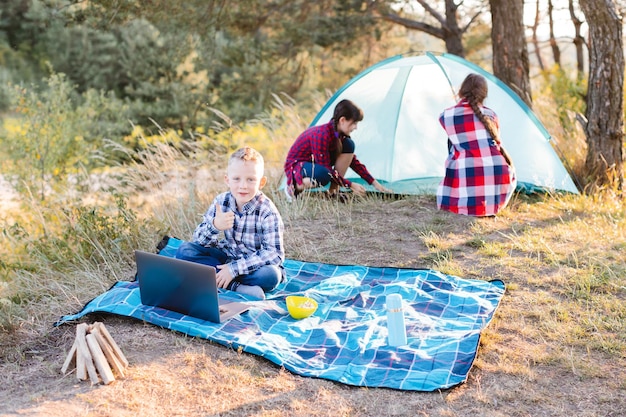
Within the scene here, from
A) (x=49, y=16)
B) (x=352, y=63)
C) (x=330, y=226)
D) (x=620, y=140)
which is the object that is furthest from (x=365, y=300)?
(x=352, y=63)

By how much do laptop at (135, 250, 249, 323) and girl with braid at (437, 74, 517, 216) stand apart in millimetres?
2441

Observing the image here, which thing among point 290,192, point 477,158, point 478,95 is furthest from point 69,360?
point 478,95

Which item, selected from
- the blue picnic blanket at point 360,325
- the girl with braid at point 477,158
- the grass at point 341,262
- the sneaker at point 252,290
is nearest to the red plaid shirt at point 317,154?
the grass at point 341,262

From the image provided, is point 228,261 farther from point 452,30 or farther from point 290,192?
point 452,30

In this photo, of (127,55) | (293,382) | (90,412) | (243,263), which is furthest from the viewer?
(127,55)

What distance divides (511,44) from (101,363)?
18.6 ft

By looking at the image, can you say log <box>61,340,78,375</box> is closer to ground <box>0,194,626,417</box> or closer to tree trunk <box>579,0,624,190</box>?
ground <box>0,194,626,417</box>

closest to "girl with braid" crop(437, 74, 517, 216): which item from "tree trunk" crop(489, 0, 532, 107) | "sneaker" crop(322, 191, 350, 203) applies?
"sneaker" crop(322, 191, 350, 203)

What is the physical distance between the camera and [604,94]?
5.60 metres

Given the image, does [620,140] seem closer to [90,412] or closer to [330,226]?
[330,226]

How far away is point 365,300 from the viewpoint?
11.5 feet

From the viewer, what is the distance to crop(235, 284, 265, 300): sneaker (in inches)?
138

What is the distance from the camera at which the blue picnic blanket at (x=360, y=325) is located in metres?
2.79

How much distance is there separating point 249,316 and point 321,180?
239cm
